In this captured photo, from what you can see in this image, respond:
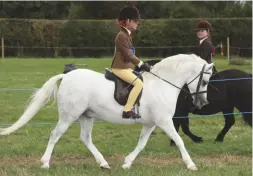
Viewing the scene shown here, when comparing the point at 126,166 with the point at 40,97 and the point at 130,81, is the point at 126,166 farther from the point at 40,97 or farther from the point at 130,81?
the point at 40,97

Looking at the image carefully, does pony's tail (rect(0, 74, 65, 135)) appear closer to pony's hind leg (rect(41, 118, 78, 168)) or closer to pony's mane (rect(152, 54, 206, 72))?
pony's hind leg (rect(41, 118, 78, 168))

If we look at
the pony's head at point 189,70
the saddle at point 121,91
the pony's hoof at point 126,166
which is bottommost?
the pony's hoof at point 126,166

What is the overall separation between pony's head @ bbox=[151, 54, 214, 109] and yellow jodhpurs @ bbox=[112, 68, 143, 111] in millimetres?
441

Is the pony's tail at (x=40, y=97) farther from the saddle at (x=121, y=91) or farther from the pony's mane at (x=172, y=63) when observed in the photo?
the pony's mane at (x=172, y=63)

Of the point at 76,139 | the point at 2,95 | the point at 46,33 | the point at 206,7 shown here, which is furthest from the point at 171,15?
the point at 76,139

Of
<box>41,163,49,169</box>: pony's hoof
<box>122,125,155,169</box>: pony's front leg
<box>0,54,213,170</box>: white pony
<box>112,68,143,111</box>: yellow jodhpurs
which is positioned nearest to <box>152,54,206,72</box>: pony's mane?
<box>0,54,213,170</box>: white pony

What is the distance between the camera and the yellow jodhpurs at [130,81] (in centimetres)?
625

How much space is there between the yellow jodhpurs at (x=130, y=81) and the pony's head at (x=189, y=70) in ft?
1.45

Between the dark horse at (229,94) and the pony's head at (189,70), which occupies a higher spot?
the pony's head at (189,70)

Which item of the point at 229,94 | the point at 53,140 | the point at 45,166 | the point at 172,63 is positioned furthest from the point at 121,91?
the point at 229,94

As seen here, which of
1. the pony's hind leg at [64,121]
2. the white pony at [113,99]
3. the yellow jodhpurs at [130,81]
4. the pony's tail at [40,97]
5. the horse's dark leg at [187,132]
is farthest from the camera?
the horse's dark leg at [187,132]

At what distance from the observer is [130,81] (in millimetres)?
6332

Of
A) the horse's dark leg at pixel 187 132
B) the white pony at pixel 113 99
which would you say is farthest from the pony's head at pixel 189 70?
the horse's dark leg at pixel 187 132

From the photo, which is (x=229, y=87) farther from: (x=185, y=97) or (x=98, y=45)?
(x=98, y=45)
